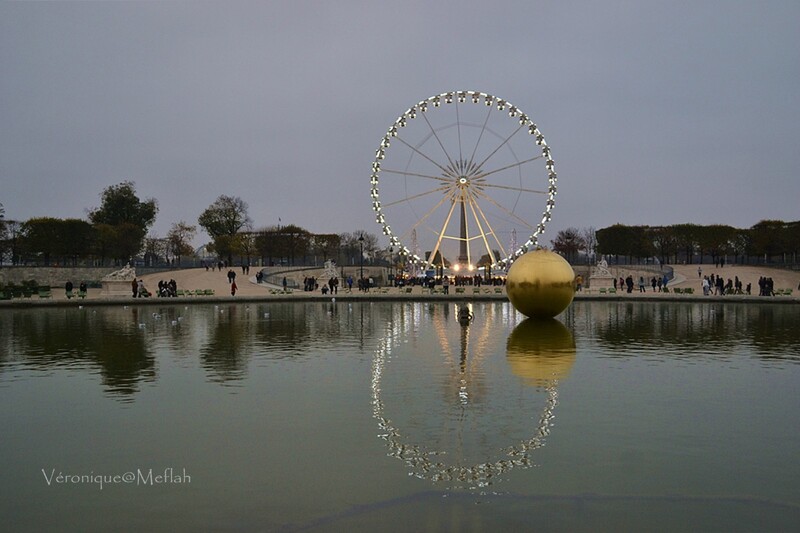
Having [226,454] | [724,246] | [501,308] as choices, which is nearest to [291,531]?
[226,454]

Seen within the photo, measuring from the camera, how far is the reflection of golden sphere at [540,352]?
1375 centimetres

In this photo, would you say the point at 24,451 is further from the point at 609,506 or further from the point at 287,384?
the point at 609,506

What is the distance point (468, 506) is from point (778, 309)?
104 ft

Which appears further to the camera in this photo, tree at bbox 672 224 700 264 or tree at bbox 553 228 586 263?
tree at bbox 553 228 586 263

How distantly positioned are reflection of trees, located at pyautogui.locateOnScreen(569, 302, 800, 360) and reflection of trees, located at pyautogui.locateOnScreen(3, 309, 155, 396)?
400 inches

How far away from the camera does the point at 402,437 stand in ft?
29.9

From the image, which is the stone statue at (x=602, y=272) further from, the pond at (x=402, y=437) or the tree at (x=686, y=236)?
the tree at (x=686, y=236)

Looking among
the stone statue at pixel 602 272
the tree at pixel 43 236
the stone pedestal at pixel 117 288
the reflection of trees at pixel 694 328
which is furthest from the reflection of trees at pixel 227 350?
the tree at pixel 43 236

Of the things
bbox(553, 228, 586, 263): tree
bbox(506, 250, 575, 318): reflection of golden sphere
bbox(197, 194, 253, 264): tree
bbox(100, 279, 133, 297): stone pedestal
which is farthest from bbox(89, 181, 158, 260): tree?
bbox(506, 250, 575, 318): reflection of golden sphere

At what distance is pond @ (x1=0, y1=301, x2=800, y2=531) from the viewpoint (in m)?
6.71

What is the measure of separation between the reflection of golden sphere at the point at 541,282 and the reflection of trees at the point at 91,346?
38.2 ft

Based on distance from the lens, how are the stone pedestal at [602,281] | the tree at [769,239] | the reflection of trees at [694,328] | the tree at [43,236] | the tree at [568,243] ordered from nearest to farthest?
the reflection of trees at [694,328] < the stone pedestal at [602,281] < the tree at [43,236] < the tree at [769,239] < the tree at [568,243]

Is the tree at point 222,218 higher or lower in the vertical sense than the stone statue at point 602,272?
higher

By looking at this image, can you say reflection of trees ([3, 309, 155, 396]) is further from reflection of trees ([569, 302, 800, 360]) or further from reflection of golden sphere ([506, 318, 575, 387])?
reflection of trees ([569, 302, 800, 360])
